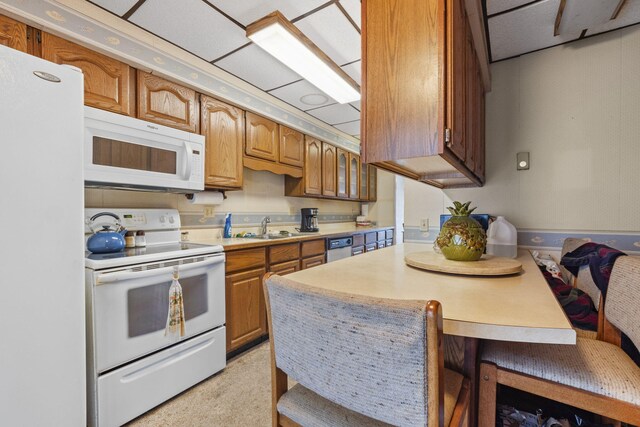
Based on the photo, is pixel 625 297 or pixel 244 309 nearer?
pixel 625 297

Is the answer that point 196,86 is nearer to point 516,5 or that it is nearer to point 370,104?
point 370,104

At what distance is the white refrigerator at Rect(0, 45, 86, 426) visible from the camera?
1066 mm

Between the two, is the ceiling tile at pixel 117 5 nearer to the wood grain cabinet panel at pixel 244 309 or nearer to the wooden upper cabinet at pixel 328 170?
the wood grain cabinet panel at pixel 244 309

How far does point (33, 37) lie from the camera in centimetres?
147

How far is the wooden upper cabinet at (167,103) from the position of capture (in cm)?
189

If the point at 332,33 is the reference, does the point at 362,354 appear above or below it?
below

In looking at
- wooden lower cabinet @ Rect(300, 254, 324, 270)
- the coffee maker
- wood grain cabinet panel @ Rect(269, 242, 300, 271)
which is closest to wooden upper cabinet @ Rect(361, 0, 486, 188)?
wood grain cabinet panel @ Rect(269, 242, 300, 271)

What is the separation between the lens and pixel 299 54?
82.0 inches

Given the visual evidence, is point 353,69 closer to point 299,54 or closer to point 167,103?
point 299,54

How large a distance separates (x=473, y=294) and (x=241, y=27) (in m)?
2.04

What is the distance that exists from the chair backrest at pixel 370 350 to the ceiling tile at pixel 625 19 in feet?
7.06

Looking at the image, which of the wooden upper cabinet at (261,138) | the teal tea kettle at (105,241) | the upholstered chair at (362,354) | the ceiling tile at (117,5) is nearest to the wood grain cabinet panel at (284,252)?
the wooden upper cabinet at (261,138)

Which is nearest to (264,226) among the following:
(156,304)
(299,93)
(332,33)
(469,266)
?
(299,93)

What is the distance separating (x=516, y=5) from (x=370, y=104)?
125 cm
